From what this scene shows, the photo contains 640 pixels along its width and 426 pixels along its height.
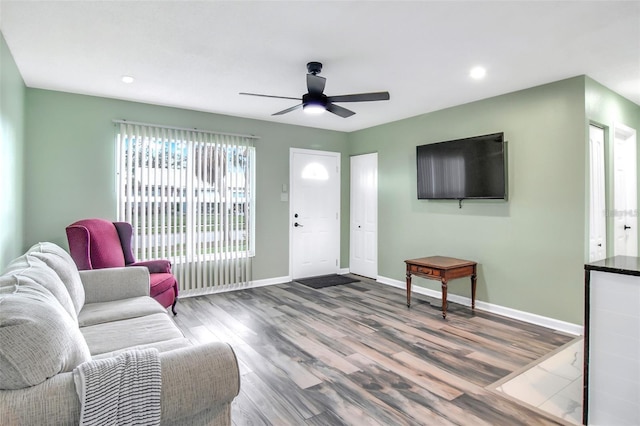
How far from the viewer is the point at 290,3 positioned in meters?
2.20

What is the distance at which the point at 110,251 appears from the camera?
3588 mm

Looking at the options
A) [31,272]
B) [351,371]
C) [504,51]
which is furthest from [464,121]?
[31,272]

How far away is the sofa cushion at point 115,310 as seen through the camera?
238cm

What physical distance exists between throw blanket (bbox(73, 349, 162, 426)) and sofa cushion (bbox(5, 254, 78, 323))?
33.9 inches

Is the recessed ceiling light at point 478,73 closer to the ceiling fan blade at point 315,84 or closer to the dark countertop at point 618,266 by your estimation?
the ceiling fan blade at point 315,84

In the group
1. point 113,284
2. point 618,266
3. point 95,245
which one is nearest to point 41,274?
point 113,284

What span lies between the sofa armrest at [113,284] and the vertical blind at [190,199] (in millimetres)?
1427

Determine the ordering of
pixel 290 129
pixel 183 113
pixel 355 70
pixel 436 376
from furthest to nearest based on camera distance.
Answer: pixel 290 129, pixel 183 113, pixel 355 70, pixel 436 376

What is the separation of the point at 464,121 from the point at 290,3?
118 inches

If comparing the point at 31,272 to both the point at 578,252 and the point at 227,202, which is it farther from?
the point at 578,252

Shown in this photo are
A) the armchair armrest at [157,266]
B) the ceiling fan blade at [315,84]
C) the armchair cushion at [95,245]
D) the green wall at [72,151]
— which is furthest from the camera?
the green wall at [72,151]

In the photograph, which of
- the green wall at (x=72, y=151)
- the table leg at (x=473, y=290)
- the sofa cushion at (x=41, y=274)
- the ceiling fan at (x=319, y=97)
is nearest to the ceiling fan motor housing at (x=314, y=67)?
the ceiling fan at (x=319, y=97)

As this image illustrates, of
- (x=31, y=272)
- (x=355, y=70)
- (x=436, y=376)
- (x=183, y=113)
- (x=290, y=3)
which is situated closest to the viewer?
(x=31, y=272)

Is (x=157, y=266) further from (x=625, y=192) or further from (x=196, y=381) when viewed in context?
(x=625, y=192)
